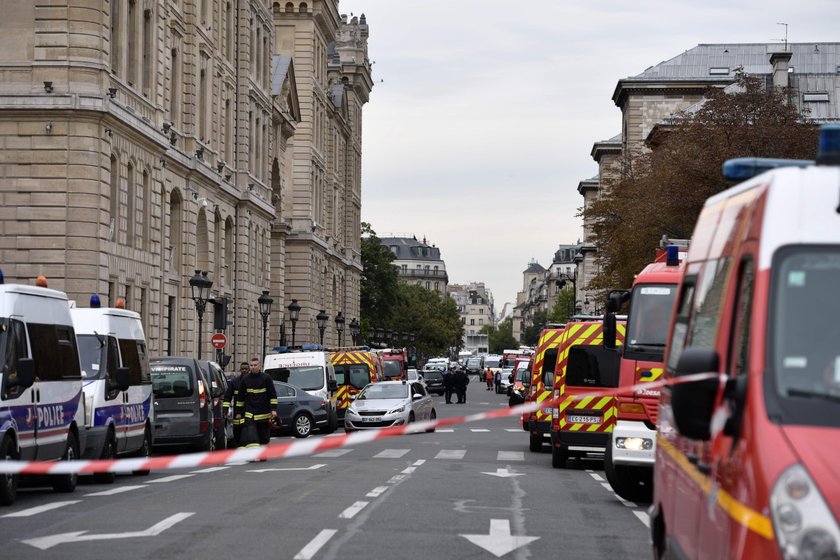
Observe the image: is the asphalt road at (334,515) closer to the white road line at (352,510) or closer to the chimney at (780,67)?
the white road line at (352,510)

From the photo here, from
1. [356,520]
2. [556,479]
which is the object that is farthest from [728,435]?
[556,479]

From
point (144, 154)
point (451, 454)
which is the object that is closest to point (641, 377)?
point (451, 454)

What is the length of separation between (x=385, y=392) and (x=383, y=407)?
1.07m

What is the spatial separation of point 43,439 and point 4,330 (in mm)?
1553

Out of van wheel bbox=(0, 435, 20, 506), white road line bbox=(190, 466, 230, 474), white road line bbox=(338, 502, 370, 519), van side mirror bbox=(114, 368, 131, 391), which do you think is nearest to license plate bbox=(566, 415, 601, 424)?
white road line bbox=(190, 466, 230, 474)

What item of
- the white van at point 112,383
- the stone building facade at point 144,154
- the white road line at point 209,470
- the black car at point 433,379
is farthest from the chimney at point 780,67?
the white van at point 112,383

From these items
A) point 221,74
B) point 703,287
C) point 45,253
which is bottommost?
point 703,287

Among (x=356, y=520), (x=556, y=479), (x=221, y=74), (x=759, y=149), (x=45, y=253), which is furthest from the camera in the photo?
(x=221, y=74)

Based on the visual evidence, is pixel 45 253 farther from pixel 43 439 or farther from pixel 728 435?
pixel 728 435

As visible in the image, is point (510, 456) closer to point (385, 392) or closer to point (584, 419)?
point (584, 419)

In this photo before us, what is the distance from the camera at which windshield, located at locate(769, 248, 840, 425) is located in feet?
19.0

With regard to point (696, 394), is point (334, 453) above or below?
below

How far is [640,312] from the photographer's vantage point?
19938 millimetres

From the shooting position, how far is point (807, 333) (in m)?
6.03
